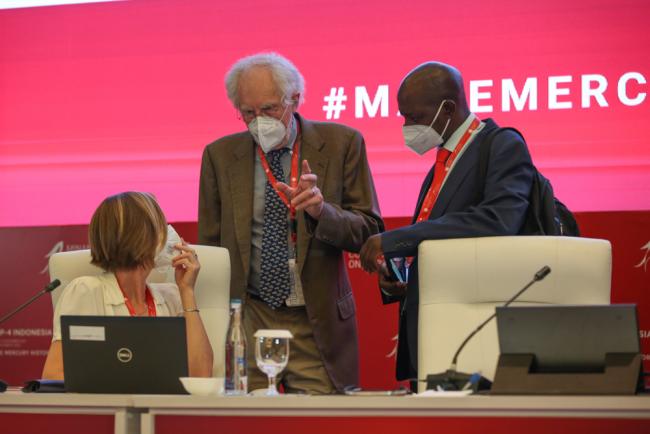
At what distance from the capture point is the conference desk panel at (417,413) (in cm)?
185

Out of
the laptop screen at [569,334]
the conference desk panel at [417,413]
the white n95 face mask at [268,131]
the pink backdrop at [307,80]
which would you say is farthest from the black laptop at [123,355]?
the pink backdrop at [307,80]

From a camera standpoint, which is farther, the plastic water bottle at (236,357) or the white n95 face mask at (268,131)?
the white n95 face mask at (268,131)

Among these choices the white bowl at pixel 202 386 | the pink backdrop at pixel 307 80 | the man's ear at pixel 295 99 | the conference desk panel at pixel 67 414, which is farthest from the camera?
the pink backdrop at pixel 307 80

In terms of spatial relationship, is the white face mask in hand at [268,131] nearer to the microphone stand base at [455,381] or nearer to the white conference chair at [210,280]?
the white conference chair at [210,280]

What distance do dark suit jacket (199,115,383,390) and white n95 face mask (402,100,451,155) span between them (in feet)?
0.59

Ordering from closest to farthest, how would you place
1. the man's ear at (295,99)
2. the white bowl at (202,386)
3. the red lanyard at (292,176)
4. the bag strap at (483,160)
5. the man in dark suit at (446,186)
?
the white bowl at (202,386)
the man in dark suit at (446,186)
the bag strap at (483,160)
the red lanyard at (292,176)
the man's ear at (295,99)

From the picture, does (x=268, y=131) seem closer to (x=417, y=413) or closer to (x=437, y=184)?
(x=437, y=184)

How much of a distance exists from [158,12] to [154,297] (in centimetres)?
253

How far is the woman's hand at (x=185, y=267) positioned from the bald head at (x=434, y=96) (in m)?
0.89

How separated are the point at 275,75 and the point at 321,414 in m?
1.61

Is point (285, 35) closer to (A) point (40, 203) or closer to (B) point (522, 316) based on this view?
(A) point (40, 203)

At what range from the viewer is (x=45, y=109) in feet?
16.7

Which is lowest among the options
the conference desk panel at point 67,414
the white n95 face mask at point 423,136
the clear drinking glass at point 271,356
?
the conference desk panel at point 67,414

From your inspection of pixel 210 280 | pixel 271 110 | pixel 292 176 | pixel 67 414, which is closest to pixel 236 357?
pixel 67 414
